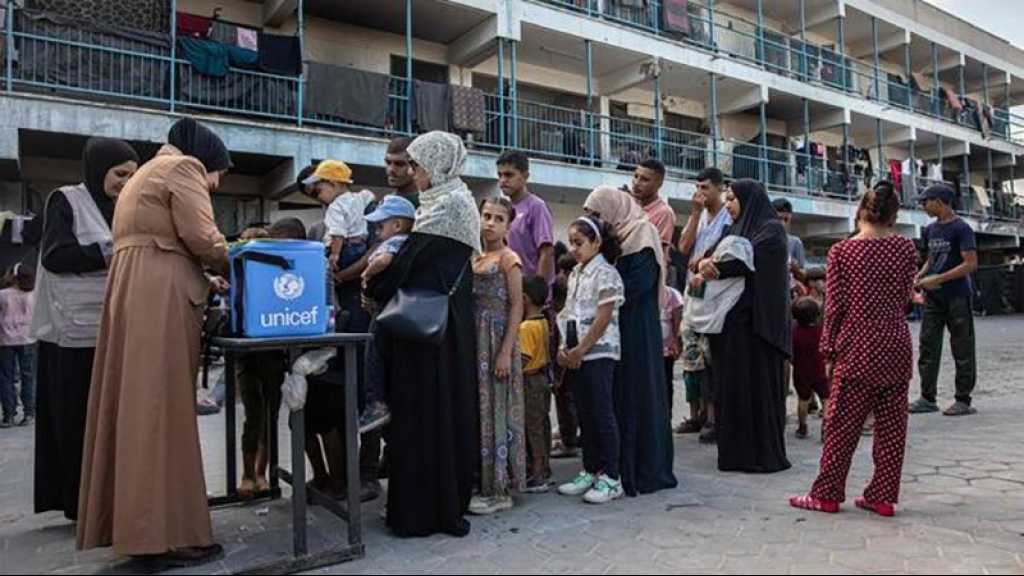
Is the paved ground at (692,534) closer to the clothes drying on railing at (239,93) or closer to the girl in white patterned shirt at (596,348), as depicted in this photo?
the girl in white patterned shirt at (596,348)

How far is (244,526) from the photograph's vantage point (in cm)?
350

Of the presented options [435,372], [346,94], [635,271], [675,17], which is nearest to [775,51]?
[675,17]

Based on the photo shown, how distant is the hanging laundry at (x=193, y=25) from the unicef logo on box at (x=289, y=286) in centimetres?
984

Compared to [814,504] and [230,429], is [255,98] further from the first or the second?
[814,504]

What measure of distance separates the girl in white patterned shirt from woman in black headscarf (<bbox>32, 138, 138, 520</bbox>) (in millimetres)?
2308

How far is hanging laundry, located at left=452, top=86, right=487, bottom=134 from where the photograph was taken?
41.6 ft

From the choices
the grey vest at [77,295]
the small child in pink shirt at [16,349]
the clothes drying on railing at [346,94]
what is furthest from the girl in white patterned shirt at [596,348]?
the clothes drying on railing at [346,94]

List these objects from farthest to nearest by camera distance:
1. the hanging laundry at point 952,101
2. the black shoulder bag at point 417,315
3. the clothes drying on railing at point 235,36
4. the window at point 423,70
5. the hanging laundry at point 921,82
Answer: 1. the hanging laundry at point 921,82
2. the hanging laundry at point 952,101
3. the window at point 423,70
4. the clothes drying on railing at point 235,36
5. the black shoulder bag at point 417,315

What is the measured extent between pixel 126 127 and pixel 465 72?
720cm

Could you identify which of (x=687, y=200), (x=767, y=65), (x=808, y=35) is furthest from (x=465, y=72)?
(x=808, y=35)

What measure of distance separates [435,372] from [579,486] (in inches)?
46.3

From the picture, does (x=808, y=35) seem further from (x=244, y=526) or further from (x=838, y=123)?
(x=244, y=526)

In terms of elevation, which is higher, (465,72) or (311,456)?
(465,72)

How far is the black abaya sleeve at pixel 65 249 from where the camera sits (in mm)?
3465
